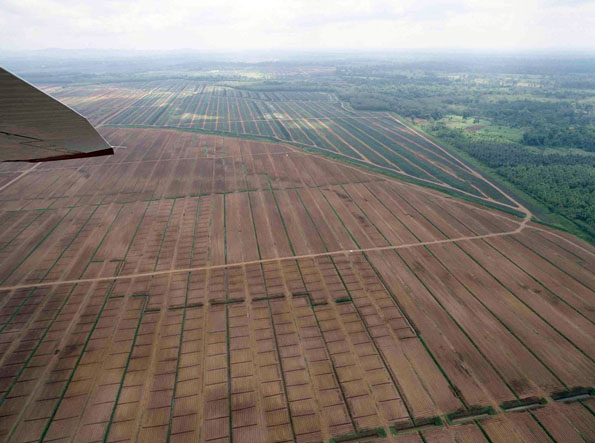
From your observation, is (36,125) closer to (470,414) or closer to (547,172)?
(470,414)

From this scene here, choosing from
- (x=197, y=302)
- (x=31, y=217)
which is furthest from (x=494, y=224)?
(x=31, y=217)

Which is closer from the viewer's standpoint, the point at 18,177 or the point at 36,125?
the point at 36,125

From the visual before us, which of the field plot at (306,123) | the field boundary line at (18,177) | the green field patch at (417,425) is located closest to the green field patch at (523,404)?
the green field patch at (417,425)

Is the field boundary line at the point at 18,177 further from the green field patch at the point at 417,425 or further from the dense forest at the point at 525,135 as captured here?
the dense forest at the point at 525,135

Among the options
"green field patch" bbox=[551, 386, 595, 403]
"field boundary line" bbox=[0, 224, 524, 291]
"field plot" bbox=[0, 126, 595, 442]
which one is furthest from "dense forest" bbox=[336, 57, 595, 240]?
"green field patch" bbox=[551, 386, 595, 403]

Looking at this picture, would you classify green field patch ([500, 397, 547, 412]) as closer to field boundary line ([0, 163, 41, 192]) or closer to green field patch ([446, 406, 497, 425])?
green field patch ([446, 406, 497, 425])

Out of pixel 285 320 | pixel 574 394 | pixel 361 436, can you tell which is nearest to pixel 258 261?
pixel 285 320

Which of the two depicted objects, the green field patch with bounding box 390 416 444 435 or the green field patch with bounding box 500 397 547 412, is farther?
the green field patch with bounding box 500 397 547 412
